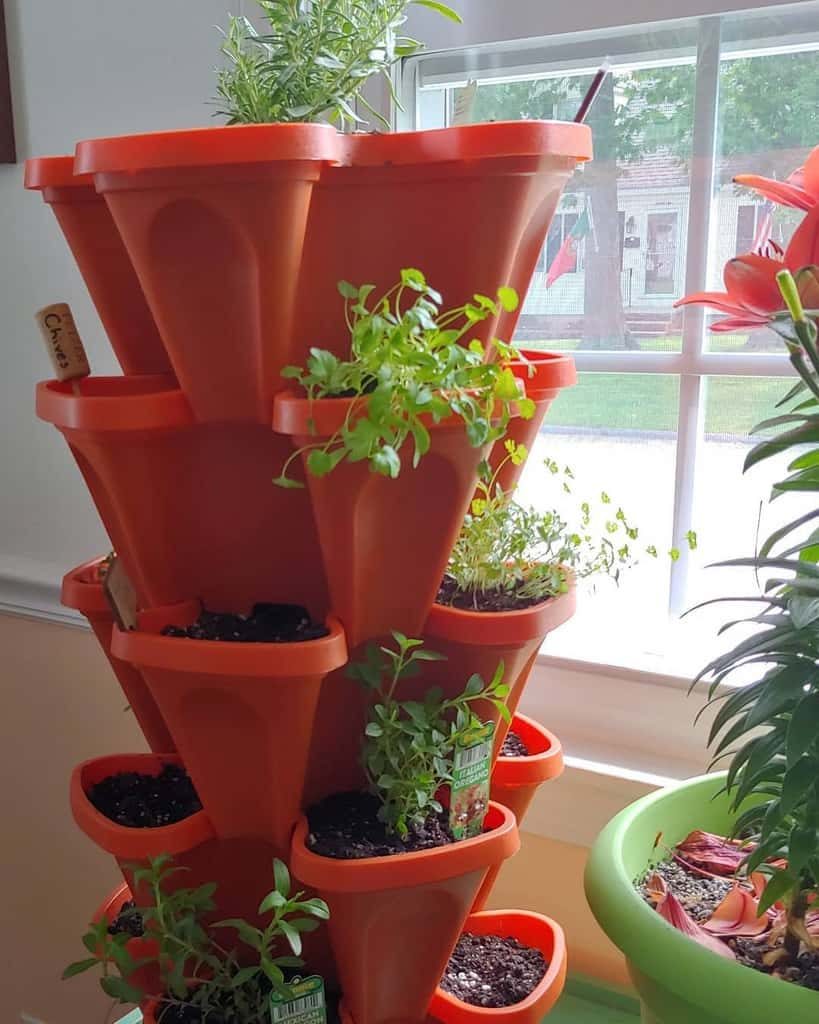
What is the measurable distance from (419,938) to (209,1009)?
0.17m

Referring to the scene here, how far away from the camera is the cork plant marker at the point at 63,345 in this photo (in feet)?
2.34

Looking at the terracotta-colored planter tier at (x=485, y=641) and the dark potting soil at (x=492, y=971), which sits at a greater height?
the terracotta-colored planter tier at (x=485, y=641)

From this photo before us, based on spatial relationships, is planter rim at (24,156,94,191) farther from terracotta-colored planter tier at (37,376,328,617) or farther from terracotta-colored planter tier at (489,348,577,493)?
terracotta-colored planter tier at (489,348,577,493)

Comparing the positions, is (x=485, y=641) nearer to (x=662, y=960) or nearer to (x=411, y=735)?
(x=411, y=735)

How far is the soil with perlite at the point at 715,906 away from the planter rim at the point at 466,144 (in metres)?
0.55

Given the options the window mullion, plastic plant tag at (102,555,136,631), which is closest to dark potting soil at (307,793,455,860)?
plastic plant tag at (102,555,136,631)

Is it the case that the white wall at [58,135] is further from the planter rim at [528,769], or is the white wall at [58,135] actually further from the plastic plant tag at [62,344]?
the planter rim at [528,769]

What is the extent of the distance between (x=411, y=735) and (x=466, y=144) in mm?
428

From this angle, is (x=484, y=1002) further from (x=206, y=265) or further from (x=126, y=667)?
(x=206, y=265)

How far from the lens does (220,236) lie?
625mm

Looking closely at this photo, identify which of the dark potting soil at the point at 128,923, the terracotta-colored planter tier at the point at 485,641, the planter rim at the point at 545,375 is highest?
the planter rim at the point at 545,375

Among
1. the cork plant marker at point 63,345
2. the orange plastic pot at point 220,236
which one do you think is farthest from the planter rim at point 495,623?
the cork plant marker at point 63,345

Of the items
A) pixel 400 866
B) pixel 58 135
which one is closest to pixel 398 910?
Answer: pixel 400 866

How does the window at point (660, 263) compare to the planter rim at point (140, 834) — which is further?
the window at point (660, 263)
